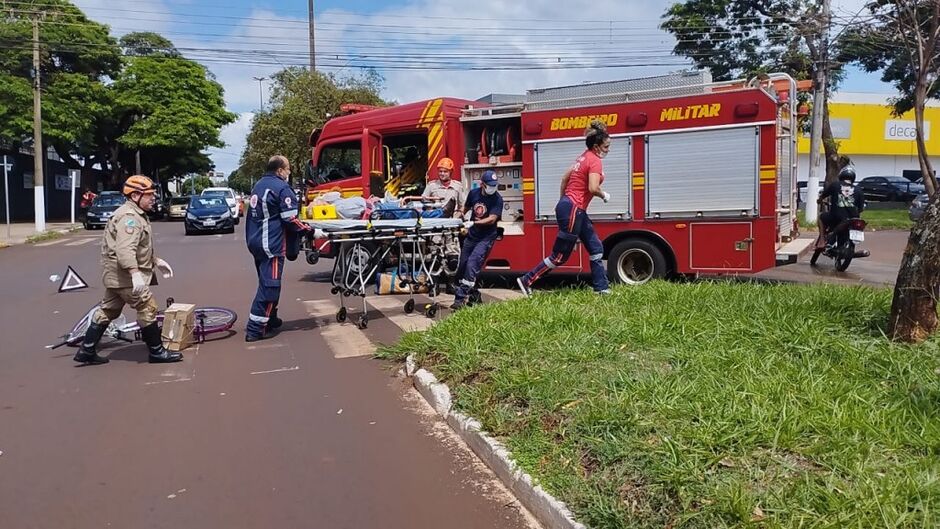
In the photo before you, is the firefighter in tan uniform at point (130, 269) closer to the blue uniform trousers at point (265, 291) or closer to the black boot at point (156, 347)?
the black boot at point (156, 347)

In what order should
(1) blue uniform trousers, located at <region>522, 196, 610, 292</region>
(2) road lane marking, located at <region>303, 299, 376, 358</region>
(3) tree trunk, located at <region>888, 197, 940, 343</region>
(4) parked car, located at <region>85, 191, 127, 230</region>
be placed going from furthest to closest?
(4) parked car, located at <region>85, 191, 127, 230</region>
(1) blue uniform trousers, located at <region>522, 196, 610, 292</region>
(2) road lane marking, located at <region>303, 299, 376, 358</region>
(3) tree trunk, located at <region>888, 197, 940, 343</region>

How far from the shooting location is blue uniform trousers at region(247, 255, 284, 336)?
24.9 feet

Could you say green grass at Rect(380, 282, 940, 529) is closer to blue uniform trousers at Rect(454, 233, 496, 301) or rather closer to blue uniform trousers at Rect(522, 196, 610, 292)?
blue uniform trousers at Rect(522, 196, 610, 292)

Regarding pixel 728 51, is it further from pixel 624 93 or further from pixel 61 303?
pixel 61 303

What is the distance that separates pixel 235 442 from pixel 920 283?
4.62 m

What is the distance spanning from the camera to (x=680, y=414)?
4008 mm

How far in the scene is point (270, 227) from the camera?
7.61 metres

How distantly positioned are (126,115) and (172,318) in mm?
40985

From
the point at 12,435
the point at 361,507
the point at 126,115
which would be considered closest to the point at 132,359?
the point at 12,435

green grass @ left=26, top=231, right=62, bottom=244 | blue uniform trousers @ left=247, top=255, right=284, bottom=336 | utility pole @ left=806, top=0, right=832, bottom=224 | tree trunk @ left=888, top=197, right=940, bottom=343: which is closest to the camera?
tree trunk @ left=888, top=197, right=940, bottom=343

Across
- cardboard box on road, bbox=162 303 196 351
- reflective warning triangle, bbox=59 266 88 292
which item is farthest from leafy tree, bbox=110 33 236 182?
cardboard box on road, bbox=162 303 196 351

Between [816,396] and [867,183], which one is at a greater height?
[867,183]

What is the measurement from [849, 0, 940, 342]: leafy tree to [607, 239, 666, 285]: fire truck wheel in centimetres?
324

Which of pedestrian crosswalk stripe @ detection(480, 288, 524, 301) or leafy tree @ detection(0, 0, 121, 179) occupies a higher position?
leafy tree @ detection(0, 0, 121, 179)
